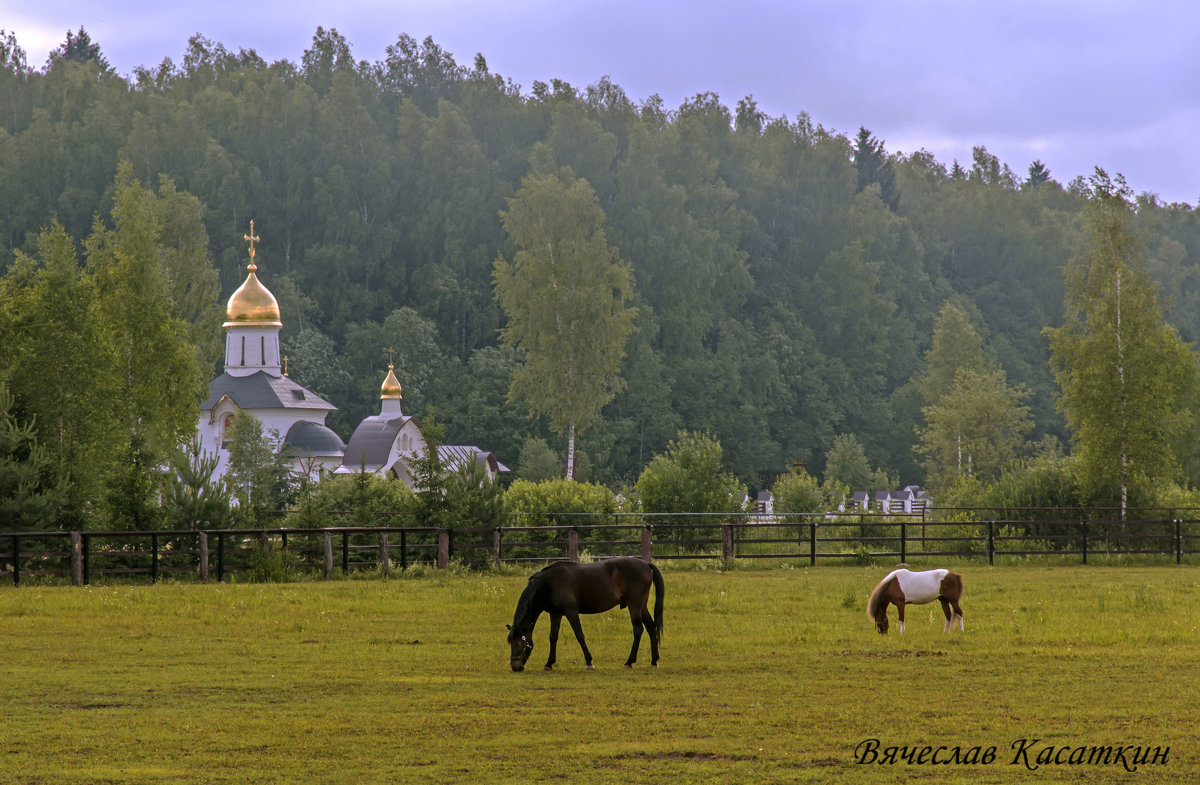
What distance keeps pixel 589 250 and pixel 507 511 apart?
4660 centimetres

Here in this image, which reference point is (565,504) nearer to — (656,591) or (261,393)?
(656,591)

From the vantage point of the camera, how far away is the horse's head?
40.3 feet

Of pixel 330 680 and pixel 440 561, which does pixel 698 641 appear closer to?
pixel 330 680

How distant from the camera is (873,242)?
120 m

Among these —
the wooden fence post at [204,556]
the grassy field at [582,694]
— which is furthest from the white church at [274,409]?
the grassy field at [582,694]

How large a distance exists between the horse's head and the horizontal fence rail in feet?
40.0

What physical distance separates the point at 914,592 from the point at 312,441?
60.2m

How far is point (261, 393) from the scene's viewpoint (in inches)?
2911

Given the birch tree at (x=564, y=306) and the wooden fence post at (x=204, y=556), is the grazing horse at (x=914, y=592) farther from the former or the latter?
the birch tree at (x=564, y=306)

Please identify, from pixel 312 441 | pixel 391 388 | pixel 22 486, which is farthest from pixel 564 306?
pixel 22 486

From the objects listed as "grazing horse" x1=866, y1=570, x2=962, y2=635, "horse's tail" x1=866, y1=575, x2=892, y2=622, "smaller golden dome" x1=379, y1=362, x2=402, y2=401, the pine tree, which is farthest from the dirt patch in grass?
"smaller golden dome" x1=379, y1=362, x2=402, y2=401

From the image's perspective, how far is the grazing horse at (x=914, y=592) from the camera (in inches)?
600

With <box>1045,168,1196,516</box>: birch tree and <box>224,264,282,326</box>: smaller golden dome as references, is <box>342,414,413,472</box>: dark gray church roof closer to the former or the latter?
<box>224,264,282,326</box>: smaller golden dome

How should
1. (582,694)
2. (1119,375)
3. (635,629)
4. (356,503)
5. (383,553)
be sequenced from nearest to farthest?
1. (582,694)
2. (635,629)
3. (383,553)
4. (356,503)
5. (1119,375)
